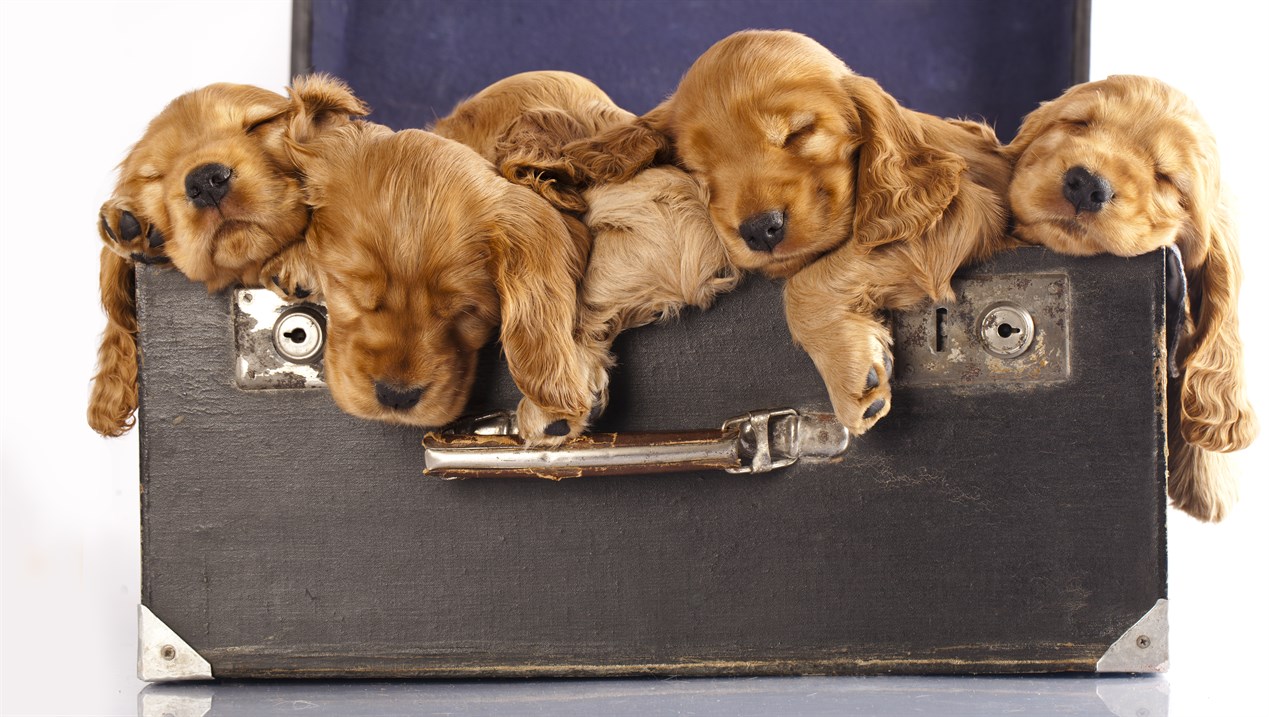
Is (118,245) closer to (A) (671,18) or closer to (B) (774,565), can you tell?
(B) (774,565)

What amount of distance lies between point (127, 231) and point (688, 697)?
0.84 m

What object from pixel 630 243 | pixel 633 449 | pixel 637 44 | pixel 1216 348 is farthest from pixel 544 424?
pixel 637 44

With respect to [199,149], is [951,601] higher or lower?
lower

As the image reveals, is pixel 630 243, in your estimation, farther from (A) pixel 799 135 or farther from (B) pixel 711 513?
(B) pixel 711 513

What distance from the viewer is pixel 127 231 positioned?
52.7 inches

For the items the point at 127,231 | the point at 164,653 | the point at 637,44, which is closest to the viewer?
the point at 127,231

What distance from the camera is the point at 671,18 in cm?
252

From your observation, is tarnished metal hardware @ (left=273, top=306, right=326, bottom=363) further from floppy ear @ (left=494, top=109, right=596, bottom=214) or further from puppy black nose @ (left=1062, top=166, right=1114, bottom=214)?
puppy black nose @ (left=1062, top=166, right=1114, bottom=214)

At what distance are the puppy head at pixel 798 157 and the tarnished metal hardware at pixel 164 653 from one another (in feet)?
2.72

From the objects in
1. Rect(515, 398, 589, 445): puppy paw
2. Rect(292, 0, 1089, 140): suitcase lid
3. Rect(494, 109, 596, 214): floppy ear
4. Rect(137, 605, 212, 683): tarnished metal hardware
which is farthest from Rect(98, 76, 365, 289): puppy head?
Rect(292, 0, 1089, 140): suitcase lid

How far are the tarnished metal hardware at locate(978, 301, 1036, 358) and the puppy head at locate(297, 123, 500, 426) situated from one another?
1.85 feet

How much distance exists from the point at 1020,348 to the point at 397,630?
32.1 inches

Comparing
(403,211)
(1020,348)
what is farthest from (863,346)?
(403,211)

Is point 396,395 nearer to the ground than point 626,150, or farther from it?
nearer to the ground
